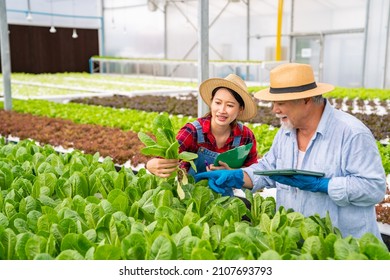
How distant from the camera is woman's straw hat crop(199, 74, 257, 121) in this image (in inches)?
117

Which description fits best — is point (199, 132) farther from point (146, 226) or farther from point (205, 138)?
point (146, 226)

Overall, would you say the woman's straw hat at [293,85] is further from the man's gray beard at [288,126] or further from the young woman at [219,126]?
the young woman at [219,126]

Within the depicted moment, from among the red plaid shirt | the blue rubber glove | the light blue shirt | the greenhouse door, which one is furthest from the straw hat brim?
the greenhouse door

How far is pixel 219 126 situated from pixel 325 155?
2.75 ft

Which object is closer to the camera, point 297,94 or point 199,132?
point 297,94

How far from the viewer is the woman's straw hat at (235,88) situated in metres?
2.98

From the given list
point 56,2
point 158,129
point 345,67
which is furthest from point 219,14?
point 158,129

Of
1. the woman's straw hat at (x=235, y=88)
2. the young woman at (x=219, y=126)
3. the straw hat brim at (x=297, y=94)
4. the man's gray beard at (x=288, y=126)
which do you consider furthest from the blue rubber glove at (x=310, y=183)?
the woman's straw hat at (x=235, y=88)

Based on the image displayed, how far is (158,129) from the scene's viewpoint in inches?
106

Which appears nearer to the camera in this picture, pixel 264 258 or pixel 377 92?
pixel 264 258

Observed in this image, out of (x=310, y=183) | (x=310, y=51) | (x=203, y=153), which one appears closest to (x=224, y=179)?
(x=203, y=153)

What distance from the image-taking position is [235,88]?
9.82ft
